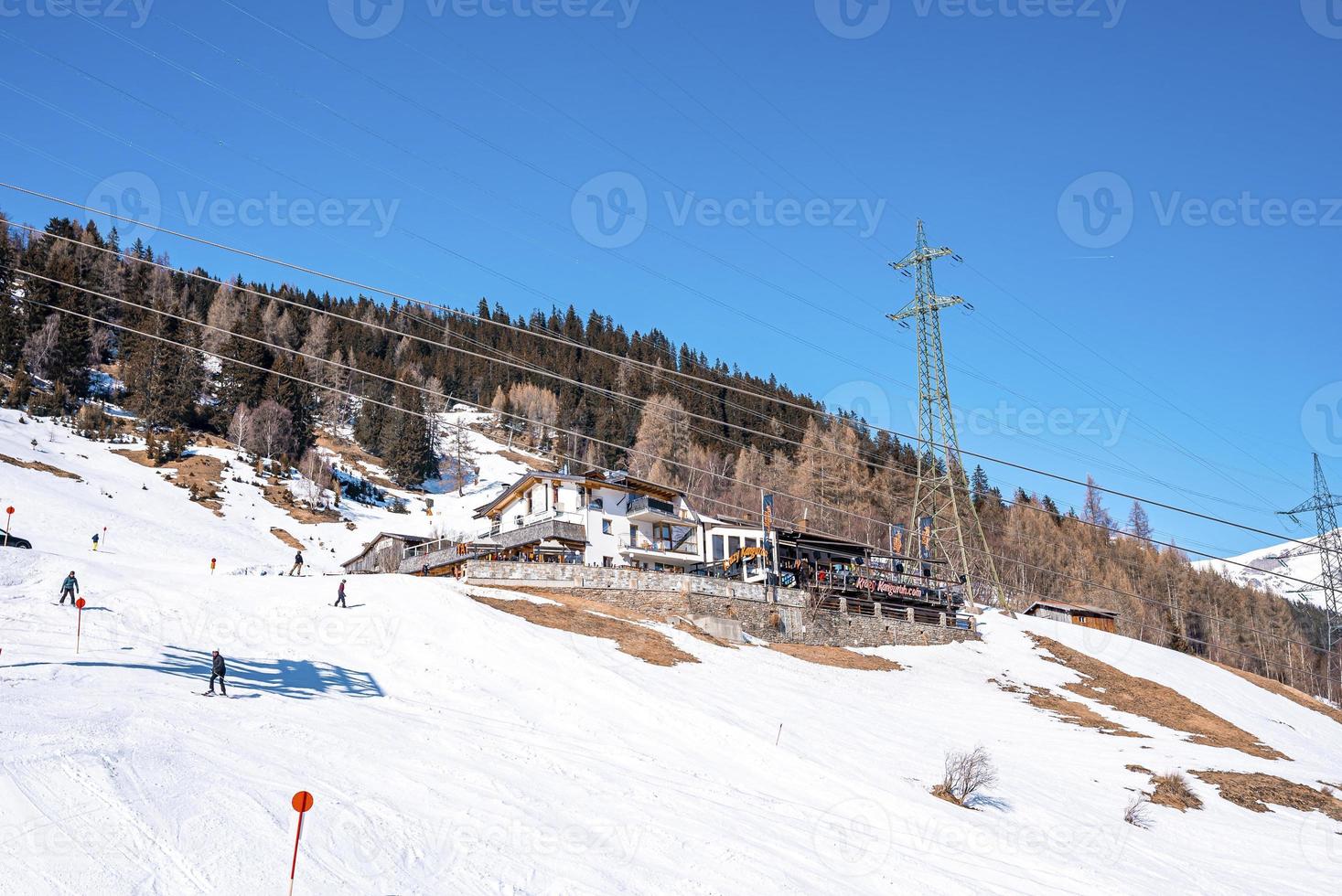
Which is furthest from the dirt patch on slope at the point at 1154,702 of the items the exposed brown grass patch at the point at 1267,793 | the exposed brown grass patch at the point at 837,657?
the exposed brown grass patch at the point at 837,657

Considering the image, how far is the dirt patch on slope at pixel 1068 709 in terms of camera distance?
37312 mm

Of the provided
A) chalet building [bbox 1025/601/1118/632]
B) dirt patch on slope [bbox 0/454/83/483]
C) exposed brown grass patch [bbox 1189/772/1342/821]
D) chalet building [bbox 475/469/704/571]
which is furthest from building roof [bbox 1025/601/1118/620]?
dirt patch on slope [bbox 0/454/83/483]

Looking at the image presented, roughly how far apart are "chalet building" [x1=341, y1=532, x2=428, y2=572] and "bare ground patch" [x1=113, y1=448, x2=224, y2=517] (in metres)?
16.8

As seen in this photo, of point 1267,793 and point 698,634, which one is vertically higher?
point 698,634

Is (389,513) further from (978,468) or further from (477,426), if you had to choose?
(978,468)

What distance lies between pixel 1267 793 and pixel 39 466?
82064 millimetres

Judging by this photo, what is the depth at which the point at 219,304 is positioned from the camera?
157 meters

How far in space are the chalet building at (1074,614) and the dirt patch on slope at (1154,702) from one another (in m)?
17.3

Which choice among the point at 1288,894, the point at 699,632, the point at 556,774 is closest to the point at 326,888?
the point at 556,774

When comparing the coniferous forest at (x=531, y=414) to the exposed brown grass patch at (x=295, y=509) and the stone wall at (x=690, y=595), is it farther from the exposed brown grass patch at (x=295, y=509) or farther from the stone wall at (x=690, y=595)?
the stone wall at (x=690, y=595)

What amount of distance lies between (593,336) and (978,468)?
270ft

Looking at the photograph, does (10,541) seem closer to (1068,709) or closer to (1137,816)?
(1137,816)

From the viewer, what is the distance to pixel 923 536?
6400 centimetres

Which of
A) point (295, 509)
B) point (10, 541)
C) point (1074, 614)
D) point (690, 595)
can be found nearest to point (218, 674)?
point (10, 541)
